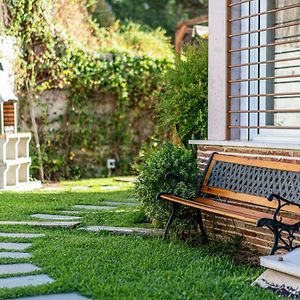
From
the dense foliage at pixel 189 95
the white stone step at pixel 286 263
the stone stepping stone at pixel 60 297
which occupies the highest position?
the dense foliage at pixel 189 95

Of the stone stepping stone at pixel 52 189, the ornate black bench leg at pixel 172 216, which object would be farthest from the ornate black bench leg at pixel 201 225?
the stone stepping stone at pixel 52 189

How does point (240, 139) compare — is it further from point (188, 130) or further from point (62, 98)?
point (62, 98)

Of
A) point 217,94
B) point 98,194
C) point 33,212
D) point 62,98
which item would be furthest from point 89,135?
point 217,94

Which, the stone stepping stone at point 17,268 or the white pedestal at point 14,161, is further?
the white pedestal at point 14,161

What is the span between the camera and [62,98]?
1234 centimetres

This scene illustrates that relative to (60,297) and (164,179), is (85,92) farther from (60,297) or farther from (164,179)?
(60,297)

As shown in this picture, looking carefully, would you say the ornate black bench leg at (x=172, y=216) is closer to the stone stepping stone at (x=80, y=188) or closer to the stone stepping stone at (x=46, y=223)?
the stone stepping stone at (x=46, y=223)

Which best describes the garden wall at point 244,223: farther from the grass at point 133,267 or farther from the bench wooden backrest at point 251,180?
the grass at point 133,267

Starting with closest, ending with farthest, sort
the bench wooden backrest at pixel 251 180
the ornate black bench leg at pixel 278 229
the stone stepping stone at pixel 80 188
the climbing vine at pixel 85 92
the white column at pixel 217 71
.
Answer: the ornate black bench leg at pixel 278 229
the bench wooden backrest at pixel 251 180
the white column at pixel 217 71
the stone stepping stone at pixel 80 188
the climbing vine at pixel 85 92

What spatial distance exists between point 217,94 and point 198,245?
1.43 meters

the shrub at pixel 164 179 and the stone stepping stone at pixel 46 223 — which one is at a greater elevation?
the shrub at pixel 164 179

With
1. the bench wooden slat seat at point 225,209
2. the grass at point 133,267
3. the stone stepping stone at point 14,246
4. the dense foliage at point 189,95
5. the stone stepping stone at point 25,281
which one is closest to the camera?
the grass at point 133,267

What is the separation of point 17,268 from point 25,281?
0.43 metres

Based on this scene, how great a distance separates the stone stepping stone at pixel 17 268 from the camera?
490 centimetres
